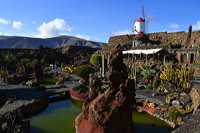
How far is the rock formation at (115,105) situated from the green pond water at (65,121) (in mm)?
3048

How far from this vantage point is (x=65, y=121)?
13.9 m

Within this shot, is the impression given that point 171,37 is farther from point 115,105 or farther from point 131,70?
point 115,105

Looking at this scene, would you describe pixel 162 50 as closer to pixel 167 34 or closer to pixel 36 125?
pixel 167 34

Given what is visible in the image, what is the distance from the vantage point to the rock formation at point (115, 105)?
9.21 meters

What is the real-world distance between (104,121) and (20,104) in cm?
1041

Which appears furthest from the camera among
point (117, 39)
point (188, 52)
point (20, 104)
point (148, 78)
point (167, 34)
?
point (117, 39)

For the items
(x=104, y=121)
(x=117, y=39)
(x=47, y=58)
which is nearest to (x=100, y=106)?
(x=104, y=121)

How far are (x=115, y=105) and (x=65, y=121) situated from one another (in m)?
6.16

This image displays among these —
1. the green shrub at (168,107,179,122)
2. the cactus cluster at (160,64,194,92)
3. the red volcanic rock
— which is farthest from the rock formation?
the cactus cluster at (160,64,194,92)

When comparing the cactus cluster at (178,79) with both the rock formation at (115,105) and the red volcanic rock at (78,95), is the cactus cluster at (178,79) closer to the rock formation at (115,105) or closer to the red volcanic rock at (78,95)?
the red volcanic rock at (78,95)

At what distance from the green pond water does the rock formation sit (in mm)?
3048

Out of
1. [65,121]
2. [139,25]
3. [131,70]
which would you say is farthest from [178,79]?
[139,25]

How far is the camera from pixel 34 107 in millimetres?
16766

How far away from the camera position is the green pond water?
12510 millimetres
